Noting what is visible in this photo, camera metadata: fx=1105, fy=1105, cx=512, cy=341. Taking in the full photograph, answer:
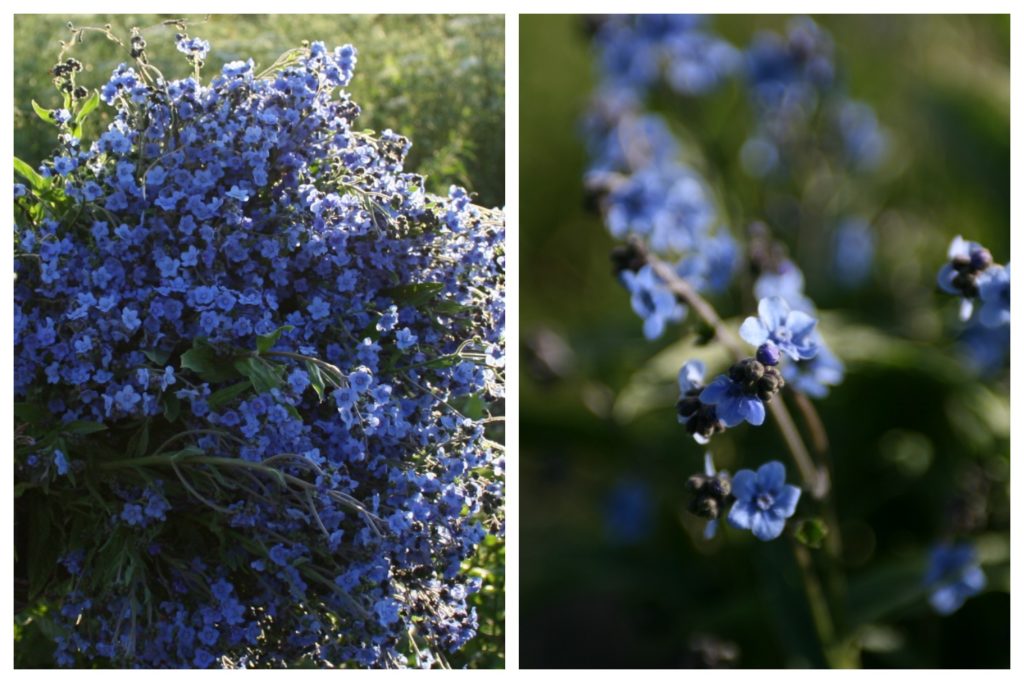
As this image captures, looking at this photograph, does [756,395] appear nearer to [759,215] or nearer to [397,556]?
[397,556]

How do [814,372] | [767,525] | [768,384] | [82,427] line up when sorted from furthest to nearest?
[814,372] < [82,427] < [767,525] < [768,384]

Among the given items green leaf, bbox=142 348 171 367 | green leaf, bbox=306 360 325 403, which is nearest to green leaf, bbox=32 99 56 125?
green leaf, bbox=142 348 171 367

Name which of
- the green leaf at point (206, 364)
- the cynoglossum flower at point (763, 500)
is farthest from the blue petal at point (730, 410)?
the green leaf at point (206, 364)

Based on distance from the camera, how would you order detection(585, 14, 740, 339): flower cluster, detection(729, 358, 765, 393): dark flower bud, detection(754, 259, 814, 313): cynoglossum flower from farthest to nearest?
1. detection(585, 14, 740, 339): flower cluster
2. detection(754, 259, 814, 313): cynoglossum flower
3. detection(729, 358, 765, 393): dark flower bud

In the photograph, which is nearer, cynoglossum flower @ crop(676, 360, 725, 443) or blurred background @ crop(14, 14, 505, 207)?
cynoglossum flower @ crop(676, 360, 725, 443)

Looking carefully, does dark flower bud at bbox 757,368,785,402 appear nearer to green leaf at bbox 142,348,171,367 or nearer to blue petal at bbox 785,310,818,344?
blue petal at bbox 785,310,818,344

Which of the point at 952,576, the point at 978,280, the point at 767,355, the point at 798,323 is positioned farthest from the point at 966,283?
the point at 952,576

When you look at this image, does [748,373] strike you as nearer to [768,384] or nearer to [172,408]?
[768,384]

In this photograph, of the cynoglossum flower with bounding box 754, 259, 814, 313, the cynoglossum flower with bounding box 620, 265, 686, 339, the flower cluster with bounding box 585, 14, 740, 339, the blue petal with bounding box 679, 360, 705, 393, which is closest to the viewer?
the blue petal with bounding box 679, 360, 705, 393
